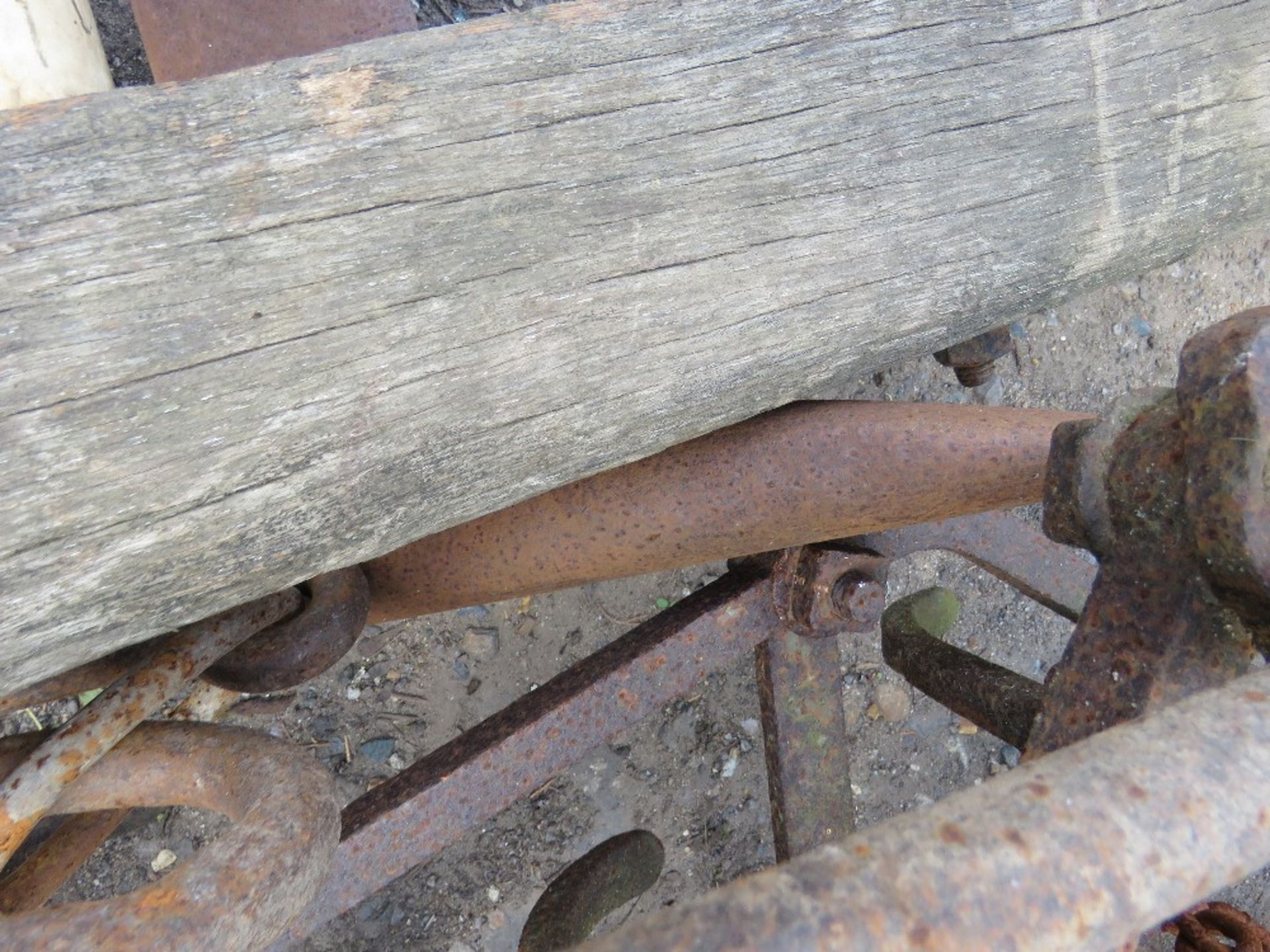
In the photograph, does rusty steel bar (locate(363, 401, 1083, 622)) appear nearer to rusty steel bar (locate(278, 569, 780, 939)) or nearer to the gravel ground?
rusty steel bar (locate(278, 569, 780, 939))

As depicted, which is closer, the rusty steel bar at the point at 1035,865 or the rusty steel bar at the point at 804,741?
the rusty steel bar at the point at 1035,865

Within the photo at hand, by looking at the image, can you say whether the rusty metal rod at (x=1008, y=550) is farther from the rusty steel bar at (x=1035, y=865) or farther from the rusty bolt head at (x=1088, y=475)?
the rusty steel bar at (x=1035, y=865)

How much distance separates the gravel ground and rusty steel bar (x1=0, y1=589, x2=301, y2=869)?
1309mm

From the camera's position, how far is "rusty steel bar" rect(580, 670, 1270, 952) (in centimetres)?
45

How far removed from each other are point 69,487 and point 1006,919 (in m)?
0.78

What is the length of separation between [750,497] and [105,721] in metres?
0.80

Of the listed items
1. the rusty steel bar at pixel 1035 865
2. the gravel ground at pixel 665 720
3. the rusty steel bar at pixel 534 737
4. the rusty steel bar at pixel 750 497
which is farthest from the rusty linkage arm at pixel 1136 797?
the gravel ground at pixel 665 720

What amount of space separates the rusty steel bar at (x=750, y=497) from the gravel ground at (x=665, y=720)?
3.79 feet

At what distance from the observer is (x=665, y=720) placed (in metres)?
2.57

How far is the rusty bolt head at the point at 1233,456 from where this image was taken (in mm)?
695

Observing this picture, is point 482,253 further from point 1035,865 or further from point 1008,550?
point 1008,550

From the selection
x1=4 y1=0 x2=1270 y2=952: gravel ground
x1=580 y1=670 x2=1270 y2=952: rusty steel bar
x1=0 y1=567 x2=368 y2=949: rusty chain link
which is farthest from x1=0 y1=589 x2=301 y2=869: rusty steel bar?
x1=4 y1=0 x2=1270 y2=952: gravel ground

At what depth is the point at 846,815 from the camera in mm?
1729

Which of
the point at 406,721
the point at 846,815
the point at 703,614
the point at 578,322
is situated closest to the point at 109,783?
the point at 578,322
